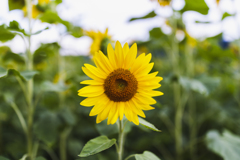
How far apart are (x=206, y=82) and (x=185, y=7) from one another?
1.94 ft

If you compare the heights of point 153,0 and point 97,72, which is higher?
point 153,0

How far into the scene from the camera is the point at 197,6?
1293 millimetres

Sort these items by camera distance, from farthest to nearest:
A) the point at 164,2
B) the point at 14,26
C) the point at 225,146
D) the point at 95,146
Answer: the point at 164,2 → the point at 225,146 → the point at 14,26 → the point at 95,146

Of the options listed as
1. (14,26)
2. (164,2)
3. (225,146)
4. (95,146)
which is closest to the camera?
(95,146)

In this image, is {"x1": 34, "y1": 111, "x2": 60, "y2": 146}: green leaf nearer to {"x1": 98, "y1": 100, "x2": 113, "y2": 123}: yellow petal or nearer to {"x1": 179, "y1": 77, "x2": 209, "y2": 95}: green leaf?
{"x1": 98, "y1": 100, "x2": 113, "y2": 123}: yellow petal

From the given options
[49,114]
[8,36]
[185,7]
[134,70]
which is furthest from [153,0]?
[49,114]

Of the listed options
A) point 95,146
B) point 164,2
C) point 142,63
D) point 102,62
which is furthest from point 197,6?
point 95,146

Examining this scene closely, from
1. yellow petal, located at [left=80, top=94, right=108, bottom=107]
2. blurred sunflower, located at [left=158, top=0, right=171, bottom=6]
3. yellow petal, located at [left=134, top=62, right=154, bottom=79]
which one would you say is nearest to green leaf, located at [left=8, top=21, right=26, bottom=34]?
yellow petal, located at [left=80, top=94, right=108, bottom=107]

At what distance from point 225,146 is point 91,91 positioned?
1024mm

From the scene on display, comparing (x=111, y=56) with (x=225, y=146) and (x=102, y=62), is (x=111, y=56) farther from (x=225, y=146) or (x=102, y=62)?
(x=225, y=146)

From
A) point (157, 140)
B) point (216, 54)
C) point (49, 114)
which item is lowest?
point (157, 140)

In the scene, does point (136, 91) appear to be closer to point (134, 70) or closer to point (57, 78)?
point (134, 70)

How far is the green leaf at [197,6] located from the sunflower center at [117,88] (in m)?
0.86

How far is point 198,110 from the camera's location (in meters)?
2.33
